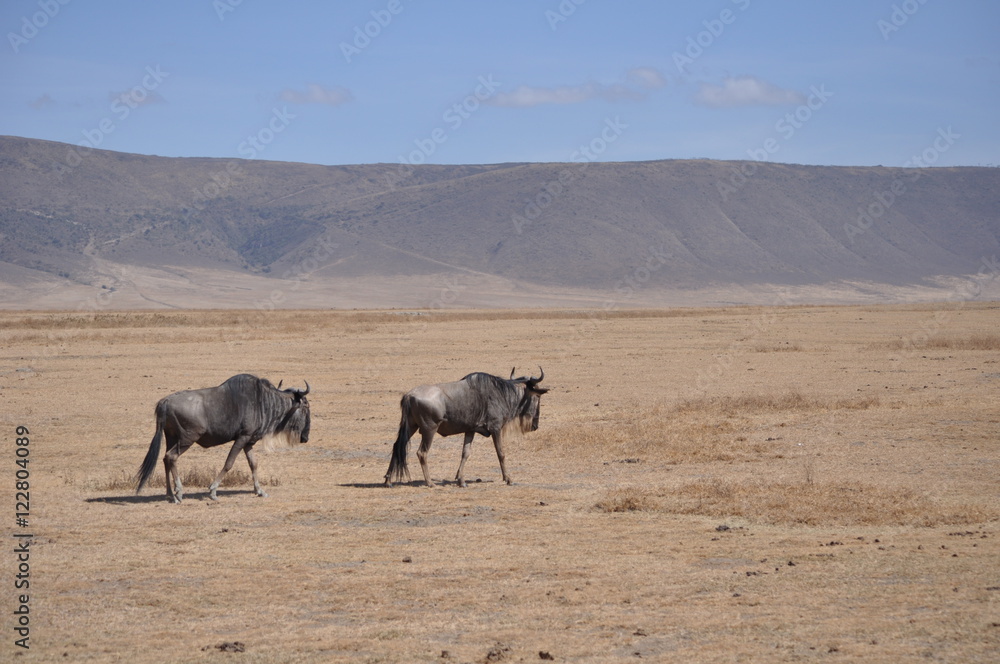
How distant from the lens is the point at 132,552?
1088 centimetres

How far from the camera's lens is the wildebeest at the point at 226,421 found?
13625 millimetres

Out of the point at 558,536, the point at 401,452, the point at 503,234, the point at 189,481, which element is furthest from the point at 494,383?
the point at 503,234

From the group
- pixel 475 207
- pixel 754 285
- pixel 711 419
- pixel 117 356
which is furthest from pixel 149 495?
pixel 475 207

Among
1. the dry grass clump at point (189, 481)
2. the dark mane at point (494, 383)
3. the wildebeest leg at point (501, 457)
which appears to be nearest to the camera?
the dry grass clump at point (189, 481)

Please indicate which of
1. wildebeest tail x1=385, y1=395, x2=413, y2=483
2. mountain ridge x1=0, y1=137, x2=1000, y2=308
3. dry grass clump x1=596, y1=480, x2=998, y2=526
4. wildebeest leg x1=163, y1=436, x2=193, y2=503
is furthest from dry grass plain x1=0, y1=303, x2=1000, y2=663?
mountain ridge x1=0, y1=137, x2=1000, y2=308

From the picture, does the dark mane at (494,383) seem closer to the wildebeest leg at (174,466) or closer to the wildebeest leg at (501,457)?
the wildebeest leg at (501,457)

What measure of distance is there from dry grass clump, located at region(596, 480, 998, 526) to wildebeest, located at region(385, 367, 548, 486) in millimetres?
2317

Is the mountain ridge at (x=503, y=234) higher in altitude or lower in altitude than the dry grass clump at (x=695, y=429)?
higher

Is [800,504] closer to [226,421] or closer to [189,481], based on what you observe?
[226,421]

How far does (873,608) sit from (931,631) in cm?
70

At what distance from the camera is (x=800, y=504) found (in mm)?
12797

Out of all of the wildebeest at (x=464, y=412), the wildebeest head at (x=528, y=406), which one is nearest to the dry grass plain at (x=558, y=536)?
the wildebeest at (x=464, y=412)

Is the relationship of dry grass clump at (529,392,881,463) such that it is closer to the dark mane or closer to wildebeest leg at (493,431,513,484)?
the dark mane

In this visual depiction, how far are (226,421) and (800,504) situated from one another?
24.0ft
